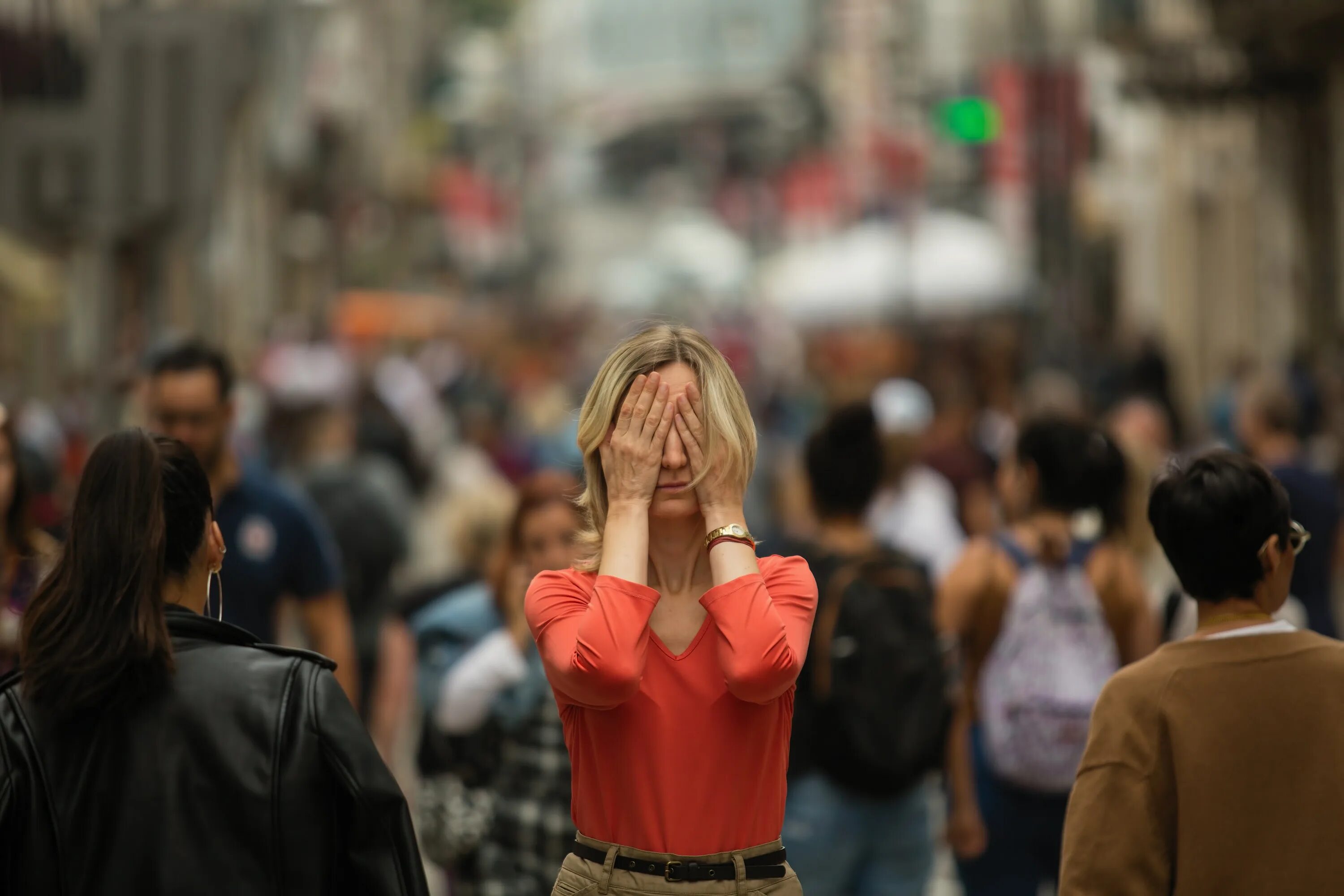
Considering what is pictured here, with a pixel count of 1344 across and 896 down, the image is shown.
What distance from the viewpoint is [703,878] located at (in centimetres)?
360

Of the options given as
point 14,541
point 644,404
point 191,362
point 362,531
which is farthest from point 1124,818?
point 362,531

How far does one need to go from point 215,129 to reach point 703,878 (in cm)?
633

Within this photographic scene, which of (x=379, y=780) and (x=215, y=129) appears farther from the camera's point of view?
(x=215, y=129)

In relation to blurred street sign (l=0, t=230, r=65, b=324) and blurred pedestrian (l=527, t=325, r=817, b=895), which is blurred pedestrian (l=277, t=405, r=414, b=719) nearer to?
blurred pedestrian (l=527, t=325, r=817, b=895)

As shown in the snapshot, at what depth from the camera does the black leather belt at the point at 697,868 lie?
361cm

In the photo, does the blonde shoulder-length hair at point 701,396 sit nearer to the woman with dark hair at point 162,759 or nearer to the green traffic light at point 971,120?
the woman with dark hair at point 162,759

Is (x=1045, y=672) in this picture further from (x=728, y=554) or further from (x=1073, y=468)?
(x=728, y=554)

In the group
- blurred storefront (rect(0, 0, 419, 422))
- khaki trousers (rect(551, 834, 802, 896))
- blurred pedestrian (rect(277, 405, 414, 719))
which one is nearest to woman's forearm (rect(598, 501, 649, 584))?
khaki trousers (rect(551, 834, 802, 896))

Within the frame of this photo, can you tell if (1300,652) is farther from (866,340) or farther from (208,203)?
(866,340)

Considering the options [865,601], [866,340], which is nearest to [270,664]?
[865,601]

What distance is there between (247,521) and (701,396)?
291 cm

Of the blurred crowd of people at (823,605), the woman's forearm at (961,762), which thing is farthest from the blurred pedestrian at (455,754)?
the woman's forearm at (961,762)

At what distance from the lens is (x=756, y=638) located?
356cm

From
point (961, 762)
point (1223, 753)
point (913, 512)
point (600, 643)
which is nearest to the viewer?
point (600, 643)
